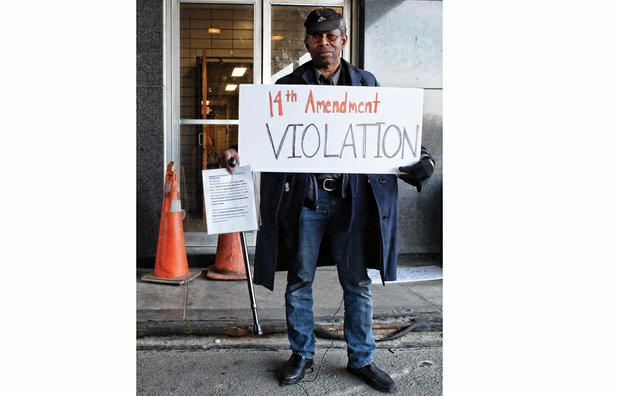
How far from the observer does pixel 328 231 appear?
3.21 meters

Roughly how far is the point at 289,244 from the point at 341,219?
1.12 ft

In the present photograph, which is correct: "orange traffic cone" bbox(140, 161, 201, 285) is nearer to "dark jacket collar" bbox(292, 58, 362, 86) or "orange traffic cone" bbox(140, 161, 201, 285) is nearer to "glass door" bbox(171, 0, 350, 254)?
"glass door" bbox(171, 0, 350, 254)

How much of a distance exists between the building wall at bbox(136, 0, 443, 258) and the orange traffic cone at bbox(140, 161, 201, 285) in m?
0.45

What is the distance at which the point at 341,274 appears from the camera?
3234 millimetres

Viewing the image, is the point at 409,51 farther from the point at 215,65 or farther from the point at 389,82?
the point at 215,65

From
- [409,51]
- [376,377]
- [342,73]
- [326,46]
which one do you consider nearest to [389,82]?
Answer: [409,51]

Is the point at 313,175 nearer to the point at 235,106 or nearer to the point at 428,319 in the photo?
the point at 428,319

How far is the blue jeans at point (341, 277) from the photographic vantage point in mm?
3113

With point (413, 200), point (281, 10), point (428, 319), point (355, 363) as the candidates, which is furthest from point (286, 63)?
point (355, 363)

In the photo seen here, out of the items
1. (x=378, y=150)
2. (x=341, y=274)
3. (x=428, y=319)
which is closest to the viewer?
(x=378, y=150)

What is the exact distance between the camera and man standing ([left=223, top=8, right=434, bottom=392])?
3.08 meters

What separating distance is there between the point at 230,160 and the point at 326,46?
2.98 feet
